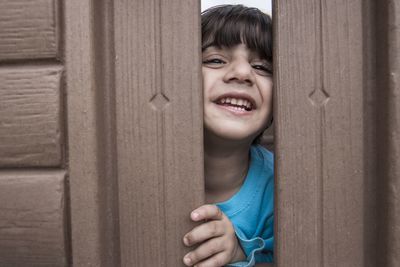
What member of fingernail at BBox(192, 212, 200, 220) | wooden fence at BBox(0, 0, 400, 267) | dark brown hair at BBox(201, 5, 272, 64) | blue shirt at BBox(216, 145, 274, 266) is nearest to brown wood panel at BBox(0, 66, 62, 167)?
wooden fence at BBox(0, 0, 400, 267)

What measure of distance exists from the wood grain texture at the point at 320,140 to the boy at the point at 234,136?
0.41ft

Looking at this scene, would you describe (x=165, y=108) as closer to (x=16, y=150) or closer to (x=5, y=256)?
(x=16, y=150)

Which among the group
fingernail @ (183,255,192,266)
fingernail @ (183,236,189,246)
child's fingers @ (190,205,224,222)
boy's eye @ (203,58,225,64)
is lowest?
fingernail @ (183,255,192,266)

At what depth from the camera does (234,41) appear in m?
0.90

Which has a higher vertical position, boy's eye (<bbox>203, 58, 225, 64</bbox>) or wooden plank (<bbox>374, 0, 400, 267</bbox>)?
boy's eye (<bbox>203, 58, 225, 64</bbox>)

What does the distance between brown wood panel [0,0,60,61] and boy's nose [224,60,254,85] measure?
0.39 meters

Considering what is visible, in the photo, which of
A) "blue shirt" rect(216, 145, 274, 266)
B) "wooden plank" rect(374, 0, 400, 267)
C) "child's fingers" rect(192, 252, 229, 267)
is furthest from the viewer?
"blue shirt" rect(216, 145, 274, 266)

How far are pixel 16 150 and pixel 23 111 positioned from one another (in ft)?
0.27

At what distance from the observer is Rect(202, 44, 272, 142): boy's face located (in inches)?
32.1

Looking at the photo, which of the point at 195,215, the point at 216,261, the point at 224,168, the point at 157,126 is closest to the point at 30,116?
the point at 157,126

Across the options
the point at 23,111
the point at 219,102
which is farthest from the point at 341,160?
the point at 23,111

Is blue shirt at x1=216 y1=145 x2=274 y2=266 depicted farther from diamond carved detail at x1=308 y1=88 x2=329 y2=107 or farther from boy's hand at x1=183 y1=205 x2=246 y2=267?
diamond carved detail at x1=308 y1=88 x2=329 y2=107

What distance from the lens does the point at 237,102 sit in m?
0.84

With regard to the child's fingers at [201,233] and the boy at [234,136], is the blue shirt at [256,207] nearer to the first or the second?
the boy at [234,136]
